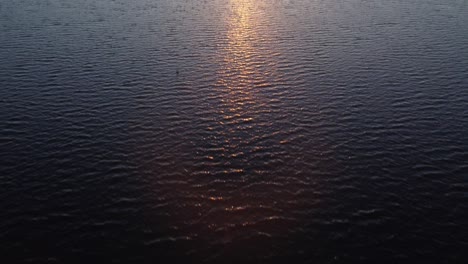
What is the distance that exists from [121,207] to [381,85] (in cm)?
4931

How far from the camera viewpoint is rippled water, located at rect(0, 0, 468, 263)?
3778cm

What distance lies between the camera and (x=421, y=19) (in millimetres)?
119125

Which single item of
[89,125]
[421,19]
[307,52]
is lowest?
[89,125]

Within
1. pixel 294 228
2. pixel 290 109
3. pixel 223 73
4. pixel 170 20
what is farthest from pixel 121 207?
pixel 170 20

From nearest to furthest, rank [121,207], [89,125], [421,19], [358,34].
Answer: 1. [121,207]
2. [89,125]
3. [358,34]
4. [421,19]

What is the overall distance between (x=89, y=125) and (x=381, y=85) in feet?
156

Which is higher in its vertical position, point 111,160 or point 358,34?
point 358,34

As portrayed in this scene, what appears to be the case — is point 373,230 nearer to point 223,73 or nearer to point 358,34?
point 223,73

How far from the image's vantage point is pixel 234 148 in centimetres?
5219

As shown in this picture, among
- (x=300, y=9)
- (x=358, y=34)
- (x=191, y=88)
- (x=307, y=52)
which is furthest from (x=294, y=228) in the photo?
(x=300, y=9)

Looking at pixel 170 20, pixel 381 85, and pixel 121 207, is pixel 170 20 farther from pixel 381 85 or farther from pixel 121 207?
pixel 121 207

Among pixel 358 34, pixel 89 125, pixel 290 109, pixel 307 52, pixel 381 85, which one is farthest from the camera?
pixel 358 34

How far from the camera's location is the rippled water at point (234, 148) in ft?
124

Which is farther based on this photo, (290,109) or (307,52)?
(307,52)
